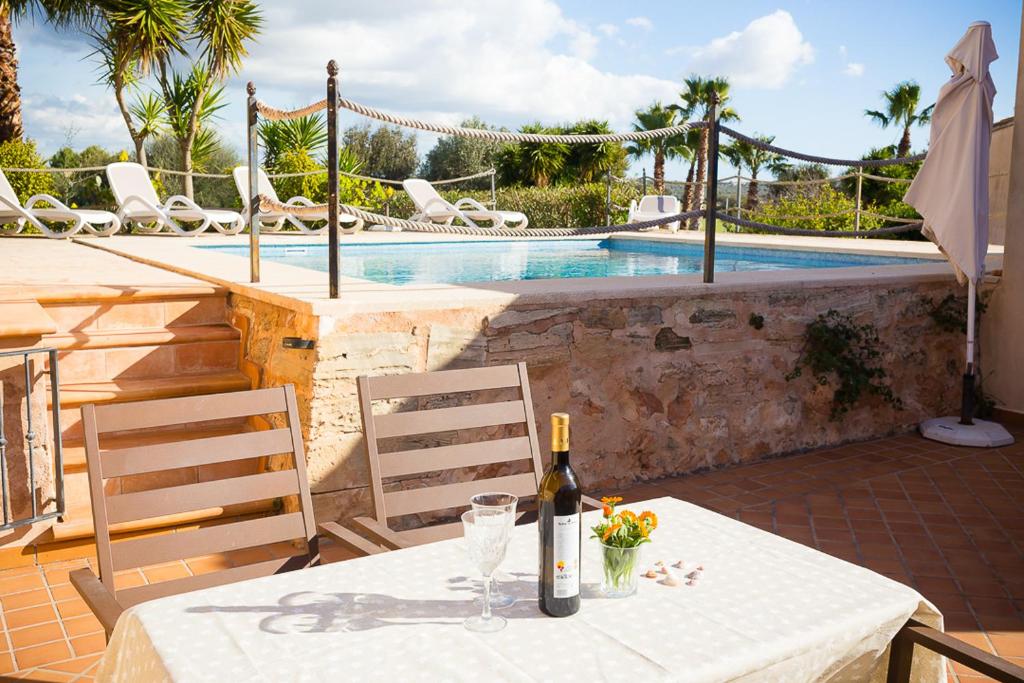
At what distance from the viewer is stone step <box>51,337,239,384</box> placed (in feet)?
12.0

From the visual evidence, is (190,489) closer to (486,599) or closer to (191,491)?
(191,491)

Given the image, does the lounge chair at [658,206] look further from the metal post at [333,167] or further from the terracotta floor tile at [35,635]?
the terracotta floor tile at [35,635]

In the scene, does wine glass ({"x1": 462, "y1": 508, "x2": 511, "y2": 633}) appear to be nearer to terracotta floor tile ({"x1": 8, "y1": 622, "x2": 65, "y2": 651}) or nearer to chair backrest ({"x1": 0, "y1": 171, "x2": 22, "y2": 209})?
terracotta floor tile ({"x1": 8, "y1": 622, "x2": 65, "y2": 651})

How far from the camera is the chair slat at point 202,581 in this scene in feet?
6.14

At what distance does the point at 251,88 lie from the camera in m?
4.03

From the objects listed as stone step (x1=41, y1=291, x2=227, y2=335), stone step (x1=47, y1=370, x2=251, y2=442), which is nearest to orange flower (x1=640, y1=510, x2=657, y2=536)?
stone step (x1=47, y1=370, x2=251, y2=442)

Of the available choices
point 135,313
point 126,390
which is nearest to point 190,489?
point 126,390

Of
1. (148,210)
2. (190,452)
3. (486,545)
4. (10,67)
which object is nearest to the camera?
(486,545)

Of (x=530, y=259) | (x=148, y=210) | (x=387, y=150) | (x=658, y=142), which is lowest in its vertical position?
(x=530, y=259)

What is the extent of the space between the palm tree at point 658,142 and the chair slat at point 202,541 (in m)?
23.5

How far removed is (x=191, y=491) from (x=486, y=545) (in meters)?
0.90

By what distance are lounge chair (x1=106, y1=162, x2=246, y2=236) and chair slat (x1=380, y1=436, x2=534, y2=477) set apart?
7.96 meters

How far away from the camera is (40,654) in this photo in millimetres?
2506

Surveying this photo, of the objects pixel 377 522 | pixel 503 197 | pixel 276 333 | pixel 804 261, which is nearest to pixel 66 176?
pixel 503 197
